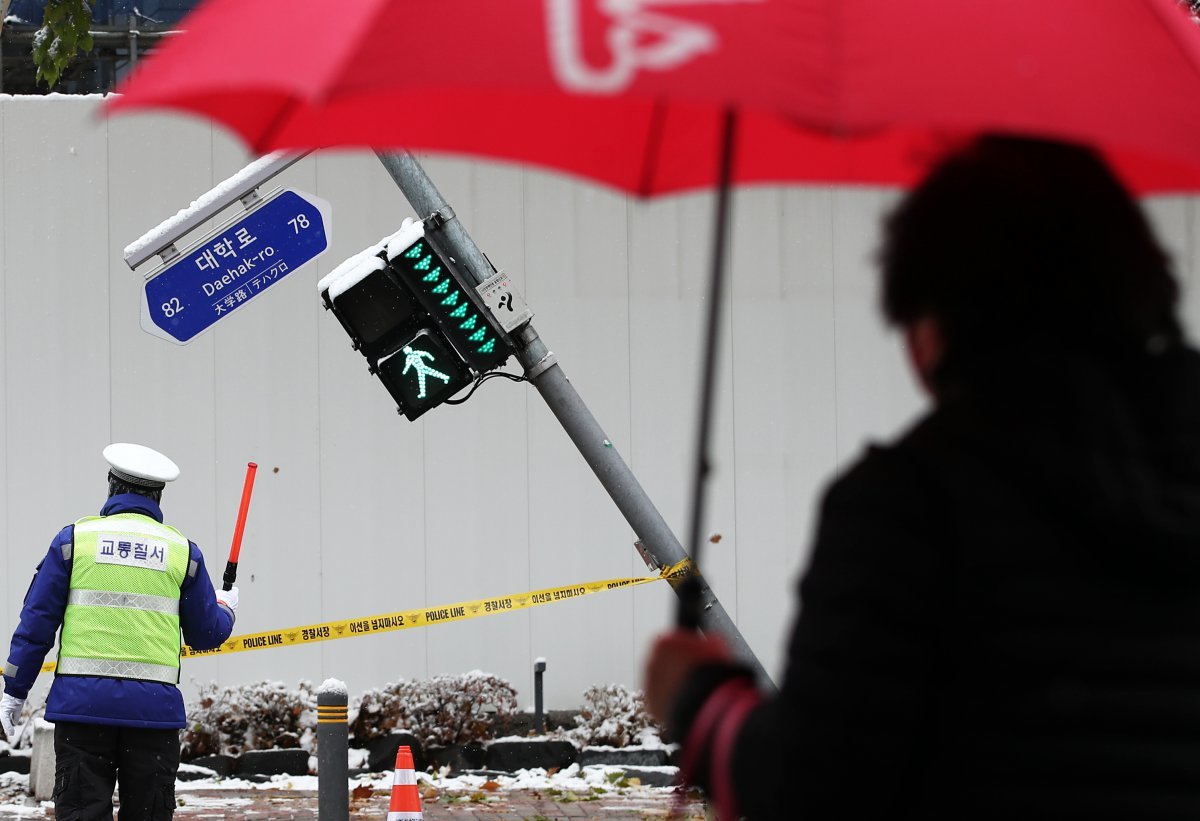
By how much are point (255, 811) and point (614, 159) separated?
25.7ft

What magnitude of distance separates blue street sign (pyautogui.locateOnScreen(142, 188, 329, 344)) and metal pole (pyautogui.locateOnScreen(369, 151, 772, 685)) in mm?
558

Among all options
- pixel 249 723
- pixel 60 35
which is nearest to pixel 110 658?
pixel 249 723

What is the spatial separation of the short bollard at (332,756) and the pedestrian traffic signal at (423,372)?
1.36 m

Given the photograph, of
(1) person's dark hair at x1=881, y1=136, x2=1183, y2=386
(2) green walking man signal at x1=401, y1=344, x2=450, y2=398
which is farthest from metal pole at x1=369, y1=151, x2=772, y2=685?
(1) person's dark hair at x1=881, y1=136, x2=1183, y2=386

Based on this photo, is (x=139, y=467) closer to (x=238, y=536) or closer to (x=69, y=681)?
(x=69, y=681)

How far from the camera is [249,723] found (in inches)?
466

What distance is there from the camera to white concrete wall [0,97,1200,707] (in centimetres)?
1315

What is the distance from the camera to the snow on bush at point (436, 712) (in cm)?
1188

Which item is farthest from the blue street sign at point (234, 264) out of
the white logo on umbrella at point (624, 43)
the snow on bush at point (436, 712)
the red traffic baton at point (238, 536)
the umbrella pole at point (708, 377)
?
the snow on bush at point (436, 712)

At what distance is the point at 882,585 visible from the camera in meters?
1.84

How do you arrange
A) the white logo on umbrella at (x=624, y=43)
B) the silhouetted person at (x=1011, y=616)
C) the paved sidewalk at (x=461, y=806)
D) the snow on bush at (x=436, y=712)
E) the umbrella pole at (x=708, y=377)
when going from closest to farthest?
the silhouetted person at (x=1011, y=616)
the white logo on umbrella at (x=624, y=43)
the umbrella pole at (x=708, y=377)
the paved sidewalk at (x=461, y=806)
the snow on bush at (x=436, y=712)

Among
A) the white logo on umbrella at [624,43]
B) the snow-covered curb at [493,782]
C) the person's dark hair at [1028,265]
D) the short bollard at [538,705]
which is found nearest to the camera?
the person's dark hair at [1028,265]

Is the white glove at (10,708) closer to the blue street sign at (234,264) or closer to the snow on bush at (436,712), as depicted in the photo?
the blue street sign at (234,264)

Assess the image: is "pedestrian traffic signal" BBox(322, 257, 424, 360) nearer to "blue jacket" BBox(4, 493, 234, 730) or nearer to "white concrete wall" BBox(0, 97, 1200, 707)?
"blue jacket" BBox(4, 493, 234, 730)
